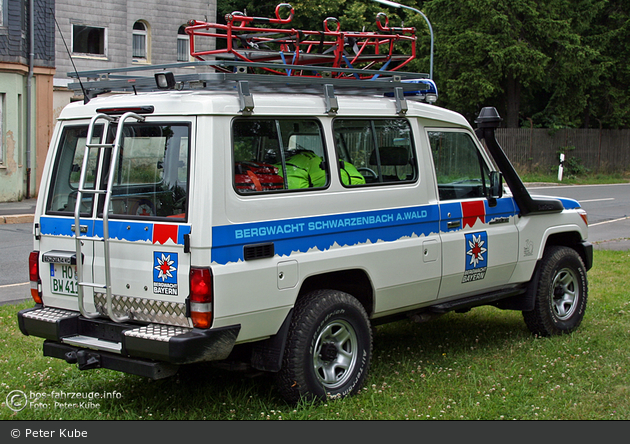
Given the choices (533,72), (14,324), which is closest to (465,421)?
(14,324)

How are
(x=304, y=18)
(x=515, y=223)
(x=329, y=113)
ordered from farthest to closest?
1. (x=304, y=18)
2. (x=515, y=223)
3. (x=329, y=113)

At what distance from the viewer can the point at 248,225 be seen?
4559 millimetres

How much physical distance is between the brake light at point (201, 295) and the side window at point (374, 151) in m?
1.40

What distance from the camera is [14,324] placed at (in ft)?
23.2

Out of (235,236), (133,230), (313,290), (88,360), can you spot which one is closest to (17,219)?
(88,360)

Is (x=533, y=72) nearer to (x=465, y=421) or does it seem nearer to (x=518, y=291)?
(x=518, y=291)

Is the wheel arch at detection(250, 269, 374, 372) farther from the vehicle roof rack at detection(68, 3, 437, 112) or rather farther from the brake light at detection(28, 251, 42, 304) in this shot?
the brake light at detection(28, 251, 42, 304)

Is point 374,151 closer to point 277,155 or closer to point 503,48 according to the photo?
point 277,155

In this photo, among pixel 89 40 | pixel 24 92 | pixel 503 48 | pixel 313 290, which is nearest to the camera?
pixel 313 290

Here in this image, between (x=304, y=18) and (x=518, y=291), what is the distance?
28.8 metres

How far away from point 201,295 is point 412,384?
2.01m

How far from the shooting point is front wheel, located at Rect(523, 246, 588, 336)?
22.4 ft

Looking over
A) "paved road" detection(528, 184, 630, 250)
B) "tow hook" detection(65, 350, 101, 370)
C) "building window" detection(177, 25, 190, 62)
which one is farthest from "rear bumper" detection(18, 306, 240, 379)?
"building window" detection(177, 25, 190, 62)

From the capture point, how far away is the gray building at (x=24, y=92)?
19.6 meters
